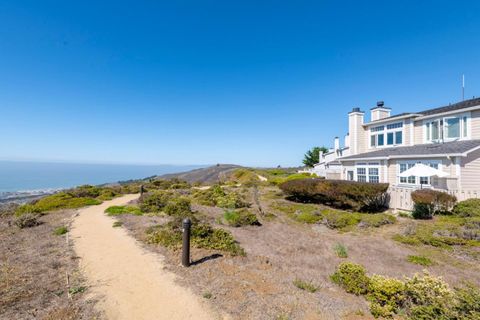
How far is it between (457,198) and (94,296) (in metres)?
15.9

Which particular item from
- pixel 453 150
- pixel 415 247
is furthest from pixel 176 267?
pixel 453 150

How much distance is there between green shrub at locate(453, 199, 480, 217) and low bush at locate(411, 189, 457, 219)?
1.29ft

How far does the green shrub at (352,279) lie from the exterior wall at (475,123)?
16.7 m

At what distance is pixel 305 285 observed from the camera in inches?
194

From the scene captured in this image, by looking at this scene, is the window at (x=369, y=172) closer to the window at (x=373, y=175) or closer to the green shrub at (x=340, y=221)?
the window at (x=373, y=175)

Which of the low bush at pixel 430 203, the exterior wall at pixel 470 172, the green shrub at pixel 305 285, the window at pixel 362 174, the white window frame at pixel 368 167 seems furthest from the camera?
the window at pixel 362 174

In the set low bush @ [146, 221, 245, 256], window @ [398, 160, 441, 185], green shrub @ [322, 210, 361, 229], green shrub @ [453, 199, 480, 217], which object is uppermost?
window @ [398, 160, 441, 185]

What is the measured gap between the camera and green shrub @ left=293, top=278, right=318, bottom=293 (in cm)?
479

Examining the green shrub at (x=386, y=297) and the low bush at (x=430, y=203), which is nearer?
the green shrub at (x=386, y=297)

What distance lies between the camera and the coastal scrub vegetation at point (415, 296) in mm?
3334

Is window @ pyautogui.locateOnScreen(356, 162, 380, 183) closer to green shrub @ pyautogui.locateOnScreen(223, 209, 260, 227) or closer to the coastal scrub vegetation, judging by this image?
green shrub @ pyautogui.locateOnScreen(223, 209, 260, 227)

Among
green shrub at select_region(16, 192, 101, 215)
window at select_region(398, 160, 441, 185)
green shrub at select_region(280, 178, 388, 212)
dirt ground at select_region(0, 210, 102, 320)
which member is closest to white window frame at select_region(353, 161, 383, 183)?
window at select_region(398, 160, 441, 185)

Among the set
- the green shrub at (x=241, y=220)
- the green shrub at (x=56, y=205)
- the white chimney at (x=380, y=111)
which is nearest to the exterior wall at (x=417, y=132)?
the white chimney at (x=380, y=111)

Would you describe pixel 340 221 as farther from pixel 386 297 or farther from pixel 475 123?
pixel 475 123
